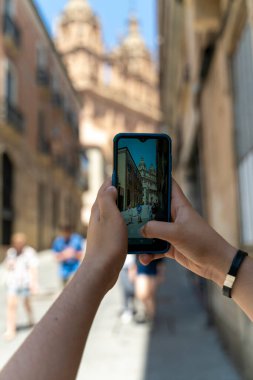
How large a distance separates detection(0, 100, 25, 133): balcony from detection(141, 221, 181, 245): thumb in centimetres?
1702

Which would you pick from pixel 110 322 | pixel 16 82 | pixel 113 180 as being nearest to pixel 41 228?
pixel 16 82

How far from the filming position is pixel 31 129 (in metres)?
21.7

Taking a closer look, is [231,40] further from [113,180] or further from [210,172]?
[113,180]

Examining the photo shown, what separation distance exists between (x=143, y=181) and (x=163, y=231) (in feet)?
0.54

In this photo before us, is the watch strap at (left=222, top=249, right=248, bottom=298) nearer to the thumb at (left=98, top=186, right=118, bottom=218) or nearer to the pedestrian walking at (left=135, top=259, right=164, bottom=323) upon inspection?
the thumb at (left=98, top=186, right=118, bottom=218)

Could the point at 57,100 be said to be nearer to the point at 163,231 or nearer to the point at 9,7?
the point at 9,7

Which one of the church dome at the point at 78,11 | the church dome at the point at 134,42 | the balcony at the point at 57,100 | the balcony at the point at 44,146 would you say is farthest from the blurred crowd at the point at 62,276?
the church dome at the point at 134,42

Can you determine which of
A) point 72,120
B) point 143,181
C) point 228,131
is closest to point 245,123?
point 228,131

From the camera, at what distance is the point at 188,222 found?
1072 millimetres

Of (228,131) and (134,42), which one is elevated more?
(134,42)

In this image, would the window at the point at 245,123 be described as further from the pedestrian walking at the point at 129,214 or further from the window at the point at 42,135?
the window at the point at 42,135

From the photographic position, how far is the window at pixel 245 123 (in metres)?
4.26

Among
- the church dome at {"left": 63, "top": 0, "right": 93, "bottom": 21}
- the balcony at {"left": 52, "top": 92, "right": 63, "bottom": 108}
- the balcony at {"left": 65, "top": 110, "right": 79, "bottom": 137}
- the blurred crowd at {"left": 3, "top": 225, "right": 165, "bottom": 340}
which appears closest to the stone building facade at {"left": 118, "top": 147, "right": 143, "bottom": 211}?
the blurred crowd at {"left": 3, "top": 225, "right": 165, "bottom": 340}

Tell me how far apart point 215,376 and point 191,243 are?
13.7 feet
